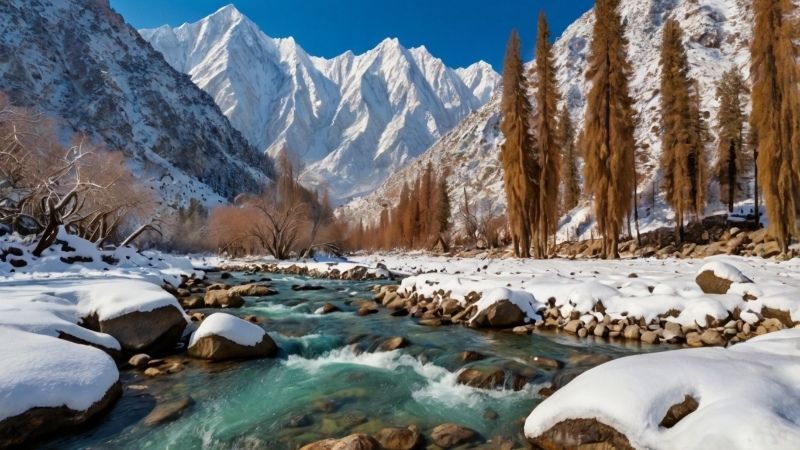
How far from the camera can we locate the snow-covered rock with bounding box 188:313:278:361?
8.27 m

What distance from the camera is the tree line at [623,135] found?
1873 cm

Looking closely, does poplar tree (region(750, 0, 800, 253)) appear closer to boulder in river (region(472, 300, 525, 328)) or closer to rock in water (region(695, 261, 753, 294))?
rock in water (region(695, 261, 753, 294))

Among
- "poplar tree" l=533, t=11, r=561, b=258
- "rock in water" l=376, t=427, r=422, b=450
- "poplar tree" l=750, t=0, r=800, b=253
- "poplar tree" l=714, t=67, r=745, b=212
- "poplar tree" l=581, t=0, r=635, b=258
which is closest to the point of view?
"rock in water" l=376, t=427, r=422, b=450

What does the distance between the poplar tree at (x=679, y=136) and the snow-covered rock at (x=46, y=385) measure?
33.3m

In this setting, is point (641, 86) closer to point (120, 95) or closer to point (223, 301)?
point (223, 301)

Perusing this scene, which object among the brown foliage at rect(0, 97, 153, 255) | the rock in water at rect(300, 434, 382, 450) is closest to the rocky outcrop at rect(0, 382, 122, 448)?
the rock in water at rect(300, 434, 382, 450)

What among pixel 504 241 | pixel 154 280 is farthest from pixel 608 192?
pixel 504 241

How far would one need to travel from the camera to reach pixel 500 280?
44.0 feet

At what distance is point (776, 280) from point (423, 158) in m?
147

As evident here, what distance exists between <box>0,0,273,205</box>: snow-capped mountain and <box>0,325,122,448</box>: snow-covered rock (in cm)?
9939

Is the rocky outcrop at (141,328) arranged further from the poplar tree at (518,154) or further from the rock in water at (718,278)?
the poplar tree at (518,154)

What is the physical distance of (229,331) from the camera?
847 centimetres

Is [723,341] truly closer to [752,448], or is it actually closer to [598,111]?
[752,448]

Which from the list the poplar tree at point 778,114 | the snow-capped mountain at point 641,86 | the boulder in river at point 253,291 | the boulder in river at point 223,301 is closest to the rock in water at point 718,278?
the poplar tree at point 778,114
